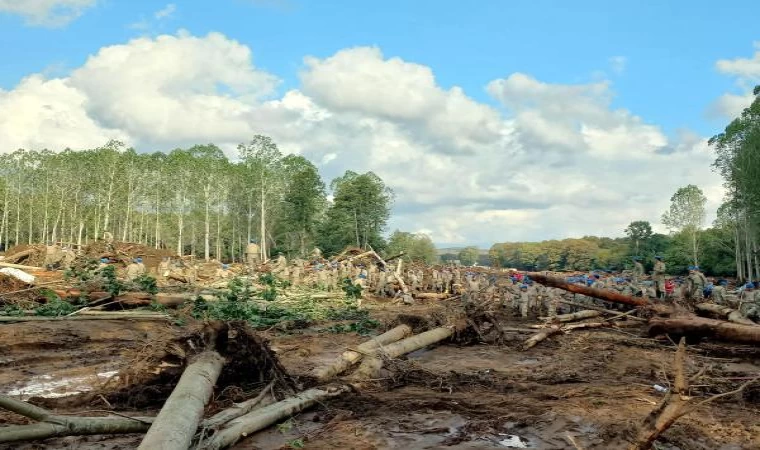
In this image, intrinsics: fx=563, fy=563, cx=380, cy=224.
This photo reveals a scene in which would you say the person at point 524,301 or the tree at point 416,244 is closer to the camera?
the person at point 524,301

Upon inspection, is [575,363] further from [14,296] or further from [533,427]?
[14,296]

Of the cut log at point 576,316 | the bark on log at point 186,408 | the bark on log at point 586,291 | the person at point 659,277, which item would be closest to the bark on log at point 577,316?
the cut log at point 576,316

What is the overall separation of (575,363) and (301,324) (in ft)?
24.9

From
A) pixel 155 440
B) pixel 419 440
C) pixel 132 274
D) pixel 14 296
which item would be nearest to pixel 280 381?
pixel 419 440

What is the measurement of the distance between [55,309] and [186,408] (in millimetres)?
10521

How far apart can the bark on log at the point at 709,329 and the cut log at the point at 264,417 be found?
6.72 metres

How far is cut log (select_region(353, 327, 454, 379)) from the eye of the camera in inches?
335

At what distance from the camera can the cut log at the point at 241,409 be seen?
5.33 metres

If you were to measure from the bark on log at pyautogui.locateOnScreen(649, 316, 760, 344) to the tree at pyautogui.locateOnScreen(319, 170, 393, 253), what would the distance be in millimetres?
41635

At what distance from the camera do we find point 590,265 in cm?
7475

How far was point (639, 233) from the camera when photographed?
61.0 metres

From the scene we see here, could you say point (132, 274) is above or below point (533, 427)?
above

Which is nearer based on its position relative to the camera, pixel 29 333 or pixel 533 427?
pixel 533 427

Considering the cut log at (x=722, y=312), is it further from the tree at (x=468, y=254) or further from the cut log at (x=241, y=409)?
the tree at (x=468, y=254)
